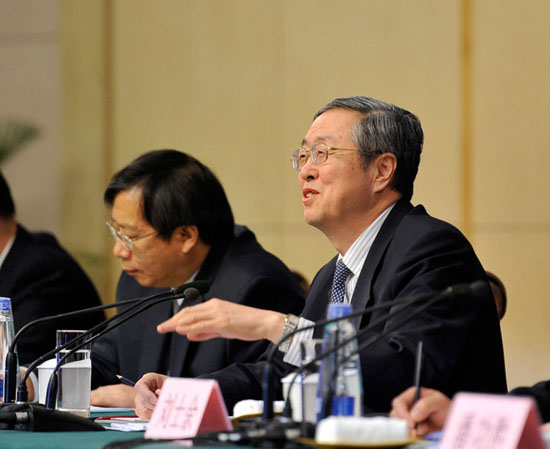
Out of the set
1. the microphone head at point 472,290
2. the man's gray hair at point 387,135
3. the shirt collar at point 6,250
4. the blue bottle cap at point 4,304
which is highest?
the man's gray hair at point 387,135

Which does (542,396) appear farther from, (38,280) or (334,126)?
(38,280)

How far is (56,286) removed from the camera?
410 cm

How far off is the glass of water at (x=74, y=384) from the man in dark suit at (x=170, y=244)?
89cm

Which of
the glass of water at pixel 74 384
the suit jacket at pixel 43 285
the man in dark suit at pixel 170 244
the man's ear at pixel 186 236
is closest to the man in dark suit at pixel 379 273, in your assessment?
the glass of water at pixel 74 384

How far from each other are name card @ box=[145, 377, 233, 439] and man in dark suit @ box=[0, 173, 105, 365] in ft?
6.90

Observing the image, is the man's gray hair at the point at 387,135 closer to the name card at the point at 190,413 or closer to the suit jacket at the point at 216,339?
the suit jacket at the point at 216,339

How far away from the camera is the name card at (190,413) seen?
175 centimetres

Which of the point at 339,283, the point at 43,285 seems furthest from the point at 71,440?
the point at 43,285

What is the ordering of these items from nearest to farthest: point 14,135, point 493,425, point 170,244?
point 493,425 → point 170,244 → point 14,135

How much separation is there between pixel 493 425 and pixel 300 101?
4493 mm

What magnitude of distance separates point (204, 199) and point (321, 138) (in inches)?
32.4

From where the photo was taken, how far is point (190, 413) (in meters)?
1.77

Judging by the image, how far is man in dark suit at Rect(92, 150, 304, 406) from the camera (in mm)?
3410

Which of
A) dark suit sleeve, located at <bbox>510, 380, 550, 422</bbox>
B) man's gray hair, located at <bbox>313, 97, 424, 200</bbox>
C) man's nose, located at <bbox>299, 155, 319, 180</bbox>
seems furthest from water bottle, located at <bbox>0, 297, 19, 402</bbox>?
dark suit sleeve, located at <bbox>510, 380, 550, 422</bbox>
